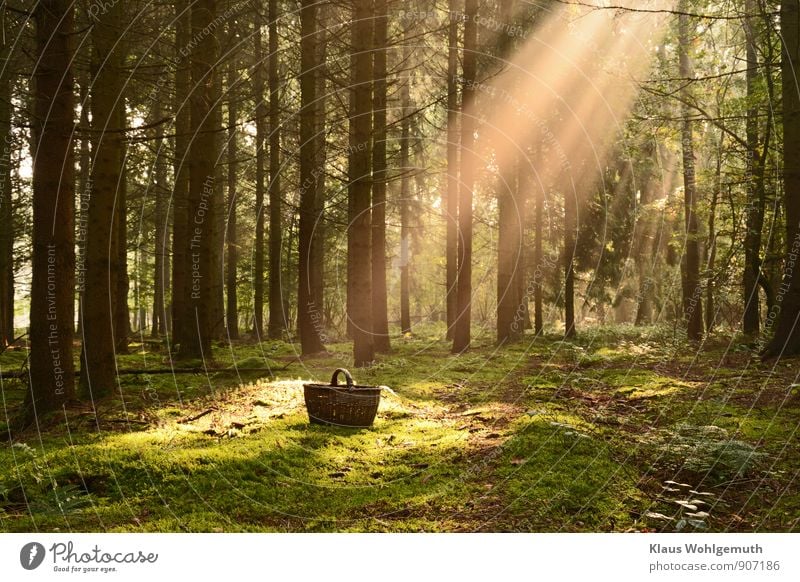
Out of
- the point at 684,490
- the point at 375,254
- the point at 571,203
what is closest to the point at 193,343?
the point at 375,254

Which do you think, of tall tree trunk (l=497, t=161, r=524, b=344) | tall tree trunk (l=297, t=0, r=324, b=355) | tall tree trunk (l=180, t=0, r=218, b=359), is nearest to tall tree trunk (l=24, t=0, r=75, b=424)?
tall tree trunk (l=180, t=0, r=218, b=359)

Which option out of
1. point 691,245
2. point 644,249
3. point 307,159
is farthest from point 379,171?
point 644,249

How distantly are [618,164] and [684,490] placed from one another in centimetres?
2414

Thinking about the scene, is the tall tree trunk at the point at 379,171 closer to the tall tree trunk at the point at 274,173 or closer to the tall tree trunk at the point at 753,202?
the tall tree trunk at the point at 274,173

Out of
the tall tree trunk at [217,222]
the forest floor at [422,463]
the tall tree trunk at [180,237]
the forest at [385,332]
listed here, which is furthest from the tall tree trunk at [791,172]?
the tall tree trunk at [180,237]

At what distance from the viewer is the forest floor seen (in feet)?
19.7

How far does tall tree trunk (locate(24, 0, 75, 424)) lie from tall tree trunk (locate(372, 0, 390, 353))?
659 cm

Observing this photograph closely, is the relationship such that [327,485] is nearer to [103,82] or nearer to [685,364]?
[103,82]

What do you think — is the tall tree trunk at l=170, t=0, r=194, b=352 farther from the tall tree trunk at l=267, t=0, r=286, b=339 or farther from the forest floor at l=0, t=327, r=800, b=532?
the forest floor at l=0, t=327, r=800, b=532

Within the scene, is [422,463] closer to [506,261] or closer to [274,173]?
[506,261]

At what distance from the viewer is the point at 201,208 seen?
48.5 ft

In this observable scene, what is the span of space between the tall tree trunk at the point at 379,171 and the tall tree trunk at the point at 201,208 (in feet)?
12.2

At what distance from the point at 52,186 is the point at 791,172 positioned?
12485 millimetres

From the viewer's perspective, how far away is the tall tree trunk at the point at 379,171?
1557cm
